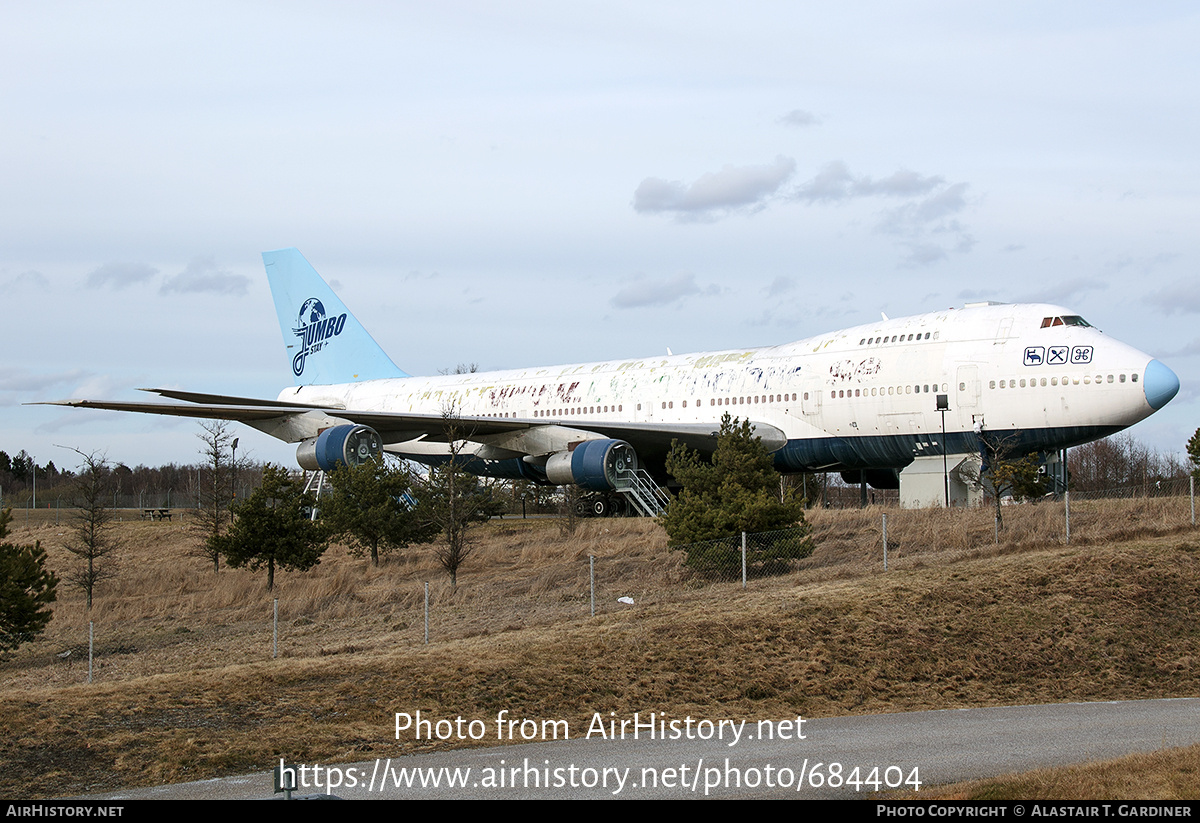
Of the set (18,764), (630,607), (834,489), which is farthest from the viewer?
(834,489)

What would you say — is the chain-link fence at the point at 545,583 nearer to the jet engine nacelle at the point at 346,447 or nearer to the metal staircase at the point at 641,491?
the metal staircase at the point at 641,491

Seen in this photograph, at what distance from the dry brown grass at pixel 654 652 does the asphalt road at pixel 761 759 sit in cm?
98

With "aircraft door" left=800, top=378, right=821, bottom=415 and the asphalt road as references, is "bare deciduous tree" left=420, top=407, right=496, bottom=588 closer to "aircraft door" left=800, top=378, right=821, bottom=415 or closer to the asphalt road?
"aircraft door" left=800, top=378, right=821, bottom=415

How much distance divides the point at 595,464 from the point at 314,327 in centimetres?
2052

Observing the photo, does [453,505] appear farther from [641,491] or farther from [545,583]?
[641,491]

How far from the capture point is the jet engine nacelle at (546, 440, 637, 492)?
32406 mm

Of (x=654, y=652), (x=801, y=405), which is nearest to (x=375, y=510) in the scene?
(x=801, y=405)

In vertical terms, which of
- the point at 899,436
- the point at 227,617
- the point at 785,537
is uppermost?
the point at 899,436

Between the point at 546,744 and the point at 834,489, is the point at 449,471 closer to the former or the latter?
the point at 546,744

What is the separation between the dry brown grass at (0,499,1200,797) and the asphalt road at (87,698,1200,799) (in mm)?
978

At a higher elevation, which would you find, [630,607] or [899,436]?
[899,436]

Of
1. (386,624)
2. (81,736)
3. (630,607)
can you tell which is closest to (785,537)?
(630,607)
